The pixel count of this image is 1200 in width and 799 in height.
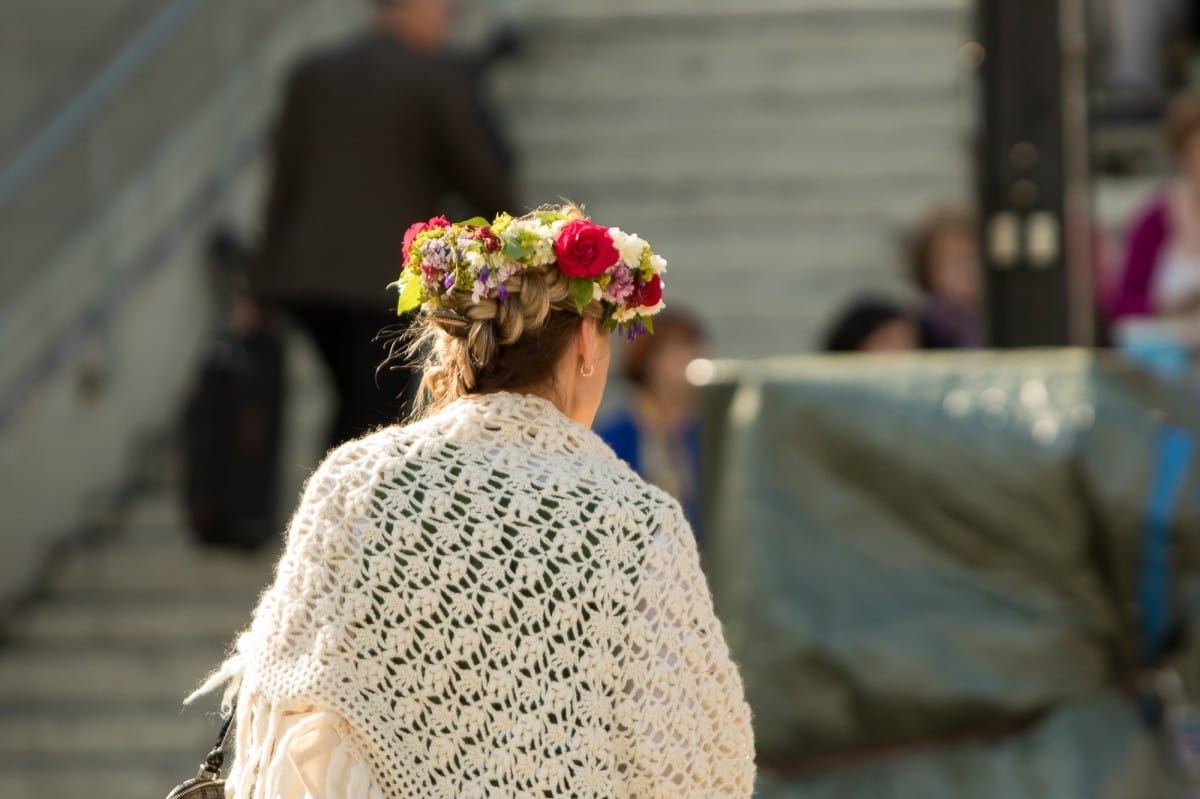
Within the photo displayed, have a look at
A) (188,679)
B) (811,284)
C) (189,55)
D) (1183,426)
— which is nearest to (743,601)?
(1183,426)

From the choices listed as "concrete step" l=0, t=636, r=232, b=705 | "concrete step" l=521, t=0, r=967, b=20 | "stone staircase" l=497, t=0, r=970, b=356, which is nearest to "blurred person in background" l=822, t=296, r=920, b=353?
A: "stone staircase" l=497, t=0, r=970, b=356

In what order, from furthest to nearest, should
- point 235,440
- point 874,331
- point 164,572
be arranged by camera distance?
point 164,572, point 235,440, point 874,331

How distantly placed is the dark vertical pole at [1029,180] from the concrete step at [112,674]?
3.09 metres

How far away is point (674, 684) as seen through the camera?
2812 millimetres

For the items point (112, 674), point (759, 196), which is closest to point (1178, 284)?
point (759, 196)

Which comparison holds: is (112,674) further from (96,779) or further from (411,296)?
(411,296)

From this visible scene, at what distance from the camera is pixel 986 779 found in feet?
15.5

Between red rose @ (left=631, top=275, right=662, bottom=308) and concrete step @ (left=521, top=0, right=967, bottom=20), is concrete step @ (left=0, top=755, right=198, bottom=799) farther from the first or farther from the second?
concrete step @ (left=521, top=0, right=967, bottom=20)

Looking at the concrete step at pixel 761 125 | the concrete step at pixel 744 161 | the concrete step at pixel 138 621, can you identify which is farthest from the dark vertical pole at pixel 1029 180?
the concrete step at pixel 761 125

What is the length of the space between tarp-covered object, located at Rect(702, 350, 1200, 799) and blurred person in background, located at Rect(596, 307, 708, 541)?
1.43m

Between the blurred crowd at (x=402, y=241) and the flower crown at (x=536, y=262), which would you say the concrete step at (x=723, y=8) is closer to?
the blurred crowd at (x=402, y=241)

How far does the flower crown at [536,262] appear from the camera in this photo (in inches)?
112

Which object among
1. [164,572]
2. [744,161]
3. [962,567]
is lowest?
[164,572]

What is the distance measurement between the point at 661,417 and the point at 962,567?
6.09 feet
